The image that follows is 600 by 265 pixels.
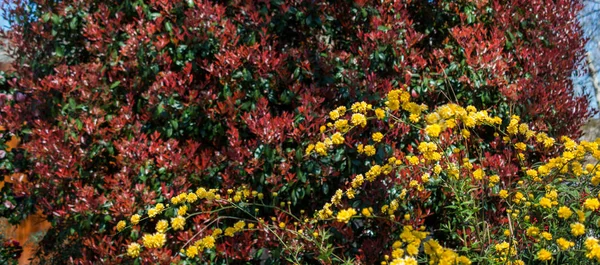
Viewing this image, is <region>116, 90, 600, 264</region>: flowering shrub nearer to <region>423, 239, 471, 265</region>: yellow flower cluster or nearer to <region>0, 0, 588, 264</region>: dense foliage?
<region>0, 0, 588, 264</region>: dense foliage

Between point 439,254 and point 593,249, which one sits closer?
point 593,249

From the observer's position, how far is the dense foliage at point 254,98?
3.73 m

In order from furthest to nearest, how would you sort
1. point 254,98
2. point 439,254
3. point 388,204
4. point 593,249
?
point 254,98, point 388,204, point 439,254, point 593,249

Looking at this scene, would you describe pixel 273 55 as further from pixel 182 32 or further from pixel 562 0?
pixel 562 0

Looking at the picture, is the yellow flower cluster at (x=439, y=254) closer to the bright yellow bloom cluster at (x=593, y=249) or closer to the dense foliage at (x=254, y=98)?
the bright yellow bloom cluster at (x=593, y=249)

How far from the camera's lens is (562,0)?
176 inches

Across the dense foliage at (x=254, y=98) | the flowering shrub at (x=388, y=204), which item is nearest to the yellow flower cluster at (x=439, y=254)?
the flowering shrub at (x=388, y=204)

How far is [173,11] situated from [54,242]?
6.78ft

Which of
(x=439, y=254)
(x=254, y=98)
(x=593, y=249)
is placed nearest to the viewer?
(x=593, y=249)

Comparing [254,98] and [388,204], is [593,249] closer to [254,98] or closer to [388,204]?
[388,204]

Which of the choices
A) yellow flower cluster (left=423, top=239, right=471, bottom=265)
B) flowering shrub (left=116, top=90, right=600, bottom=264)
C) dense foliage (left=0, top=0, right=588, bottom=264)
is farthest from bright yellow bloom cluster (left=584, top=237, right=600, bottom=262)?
dense foliage (left=0, top=0, right=588, bottom=264)

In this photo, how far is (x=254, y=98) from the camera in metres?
3.88

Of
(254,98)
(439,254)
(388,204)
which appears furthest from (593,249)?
(254,98)

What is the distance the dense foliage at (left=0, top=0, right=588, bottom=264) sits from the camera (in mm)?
3727
